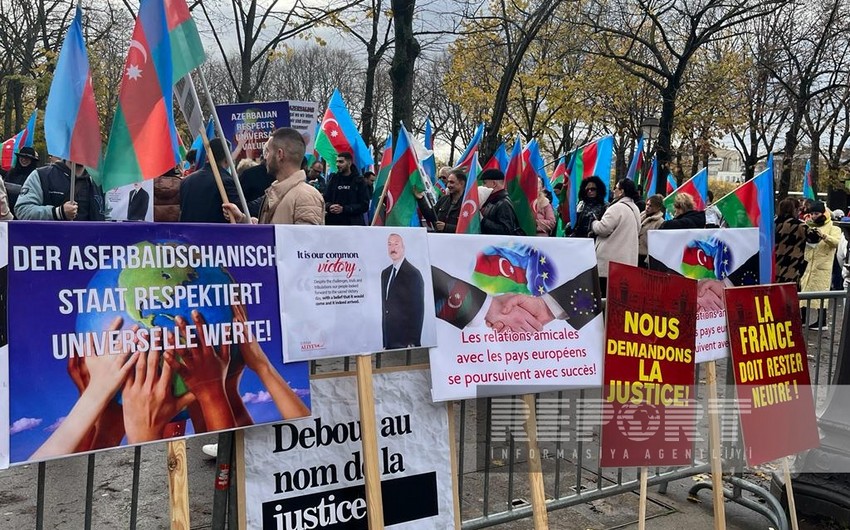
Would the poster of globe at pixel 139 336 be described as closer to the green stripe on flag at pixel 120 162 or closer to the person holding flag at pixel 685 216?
the green stripe on flag at pixel 120 162

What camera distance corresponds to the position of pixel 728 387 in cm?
459

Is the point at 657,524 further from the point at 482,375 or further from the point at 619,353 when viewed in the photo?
the point at 482,375

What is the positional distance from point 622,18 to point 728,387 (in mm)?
19738

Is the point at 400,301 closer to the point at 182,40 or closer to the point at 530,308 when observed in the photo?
the point at 530,308

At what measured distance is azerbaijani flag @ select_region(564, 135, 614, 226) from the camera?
1288 centimetres

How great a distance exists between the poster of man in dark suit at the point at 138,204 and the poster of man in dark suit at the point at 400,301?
7.18m

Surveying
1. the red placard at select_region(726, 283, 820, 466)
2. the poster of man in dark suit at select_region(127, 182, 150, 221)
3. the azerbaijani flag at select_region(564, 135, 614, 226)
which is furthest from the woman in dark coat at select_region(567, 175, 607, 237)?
the poster of man in dark suit at select_region(127, 182, 150, 221)

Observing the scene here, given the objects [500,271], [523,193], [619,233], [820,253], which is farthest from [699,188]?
[500,271]

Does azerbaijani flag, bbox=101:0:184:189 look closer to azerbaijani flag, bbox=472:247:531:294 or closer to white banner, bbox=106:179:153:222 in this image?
azerbaijani flag, bbox=472:247:531:294

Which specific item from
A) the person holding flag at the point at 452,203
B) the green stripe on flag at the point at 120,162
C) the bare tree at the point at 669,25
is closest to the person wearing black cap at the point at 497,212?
the person holding flag at the point at 452,203

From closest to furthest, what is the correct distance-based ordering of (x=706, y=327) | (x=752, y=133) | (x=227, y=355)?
(x=227, y=355) < (x=706, y=327) < (x=752, y=133)

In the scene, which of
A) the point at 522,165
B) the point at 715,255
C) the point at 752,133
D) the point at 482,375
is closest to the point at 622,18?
the point at 752,133

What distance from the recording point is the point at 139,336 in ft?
8.80

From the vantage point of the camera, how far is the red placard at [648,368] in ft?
12.6
